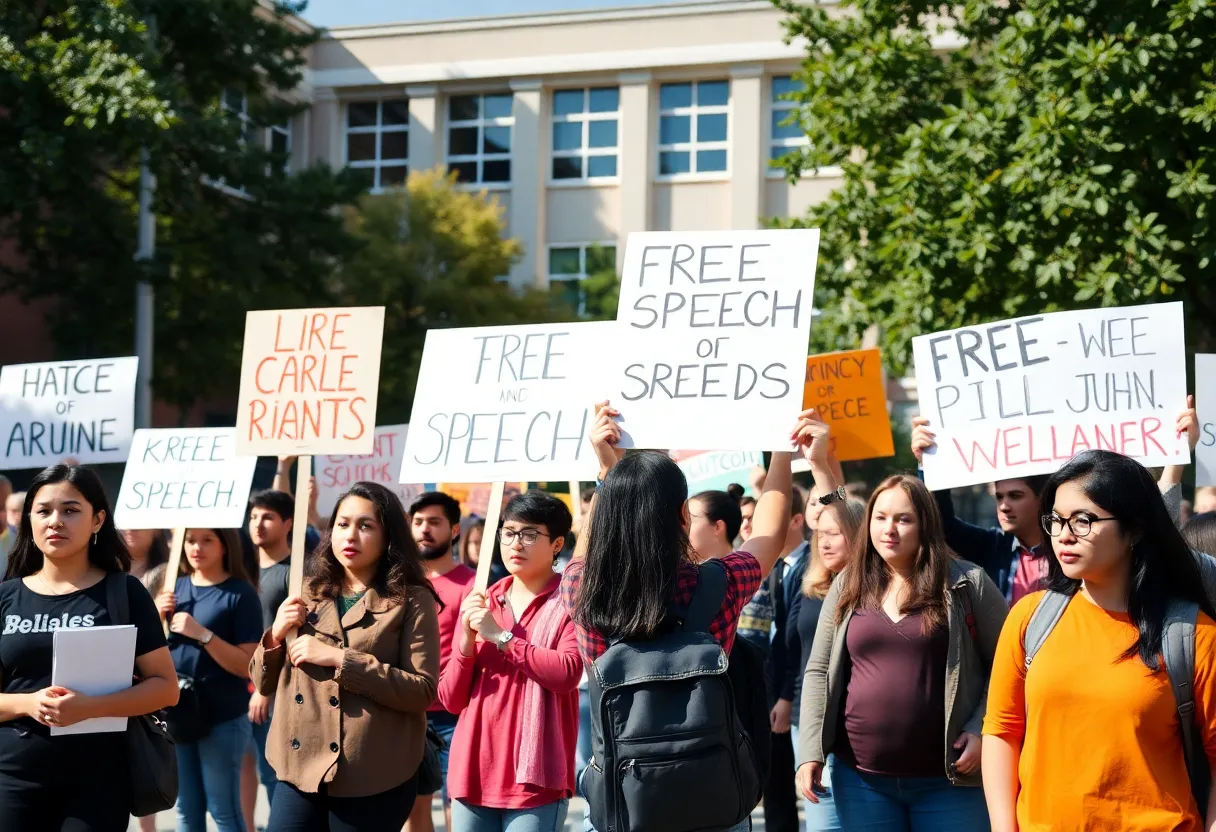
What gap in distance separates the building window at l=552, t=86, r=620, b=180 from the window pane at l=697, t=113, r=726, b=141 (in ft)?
6.44

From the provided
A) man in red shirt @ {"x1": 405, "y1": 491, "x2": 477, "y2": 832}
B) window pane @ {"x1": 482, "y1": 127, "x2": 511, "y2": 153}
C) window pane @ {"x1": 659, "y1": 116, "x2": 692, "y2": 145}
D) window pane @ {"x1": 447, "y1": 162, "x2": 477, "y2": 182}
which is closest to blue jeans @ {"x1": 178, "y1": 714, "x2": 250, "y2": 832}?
man in red shirt @ {"x1": 405, "y1": 491, "x2": 477, "y2": 832}

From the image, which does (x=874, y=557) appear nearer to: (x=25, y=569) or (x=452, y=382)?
(x=452, y=382)

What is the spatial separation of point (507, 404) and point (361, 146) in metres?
32.9

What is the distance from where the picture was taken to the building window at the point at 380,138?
122 ft

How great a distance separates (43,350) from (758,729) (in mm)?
26531

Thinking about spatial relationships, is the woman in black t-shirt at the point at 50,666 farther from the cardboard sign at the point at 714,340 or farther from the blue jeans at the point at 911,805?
the blue jeans at the point at 911,805

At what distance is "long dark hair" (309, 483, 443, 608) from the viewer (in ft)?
17.2

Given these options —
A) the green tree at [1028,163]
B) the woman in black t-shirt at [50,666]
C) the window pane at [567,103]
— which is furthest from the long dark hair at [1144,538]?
the window pane at [567,103]

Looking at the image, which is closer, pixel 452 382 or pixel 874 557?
pixel 874 557

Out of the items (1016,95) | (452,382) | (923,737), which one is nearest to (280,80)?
(1016,95)

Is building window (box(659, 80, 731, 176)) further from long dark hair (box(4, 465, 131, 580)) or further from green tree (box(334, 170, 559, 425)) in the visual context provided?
long dark hair (box(4, 465, 131, 580))

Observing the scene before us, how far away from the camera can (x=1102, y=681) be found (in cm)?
345

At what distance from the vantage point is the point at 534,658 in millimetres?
4770

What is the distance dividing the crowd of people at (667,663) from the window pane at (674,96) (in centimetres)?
2954
